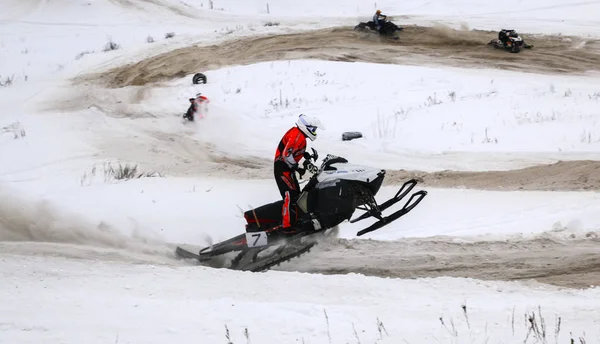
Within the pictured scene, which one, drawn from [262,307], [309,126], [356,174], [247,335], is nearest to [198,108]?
[309,126]

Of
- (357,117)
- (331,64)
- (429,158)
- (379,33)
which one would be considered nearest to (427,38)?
(379,33)

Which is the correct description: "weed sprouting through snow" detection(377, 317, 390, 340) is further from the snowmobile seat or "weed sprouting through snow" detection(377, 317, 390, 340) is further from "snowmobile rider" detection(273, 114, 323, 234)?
the snowmobile seat

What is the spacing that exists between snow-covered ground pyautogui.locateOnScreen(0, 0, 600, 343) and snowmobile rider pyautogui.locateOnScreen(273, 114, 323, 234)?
1.09 metres

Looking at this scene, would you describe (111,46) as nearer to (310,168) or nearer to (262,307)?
(310,168)

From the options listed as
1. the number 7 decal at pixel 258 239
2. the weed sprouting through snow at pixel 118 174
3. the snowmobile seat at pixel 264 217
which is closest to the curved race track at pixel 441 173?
the number 7 decal at pixel 258 239

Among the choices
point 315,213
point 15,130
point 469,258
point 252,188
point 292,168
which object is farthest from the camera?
point 15,130

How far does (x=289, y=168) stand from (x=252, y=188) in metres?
3.24

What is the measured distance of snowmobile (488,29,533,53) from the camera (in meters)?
21.9

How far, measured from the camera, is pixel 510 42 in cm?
2197

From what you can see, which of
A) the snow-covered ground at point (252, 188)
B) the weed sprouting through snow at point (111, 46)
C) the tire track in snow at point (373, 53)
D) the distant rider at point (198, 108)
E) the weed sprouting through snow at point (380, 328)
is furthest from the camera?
the weed sprouting through snow at point (111, 46)

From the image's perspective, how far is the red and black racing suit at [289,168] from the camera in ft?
26.6

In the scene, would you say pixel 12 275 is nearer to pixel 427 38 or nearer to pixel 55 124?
pixel 55 124

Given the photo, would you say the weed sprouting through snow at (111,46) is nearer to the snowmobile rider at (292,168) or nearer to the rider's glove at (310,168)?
the snowmobile rider at (292,168)

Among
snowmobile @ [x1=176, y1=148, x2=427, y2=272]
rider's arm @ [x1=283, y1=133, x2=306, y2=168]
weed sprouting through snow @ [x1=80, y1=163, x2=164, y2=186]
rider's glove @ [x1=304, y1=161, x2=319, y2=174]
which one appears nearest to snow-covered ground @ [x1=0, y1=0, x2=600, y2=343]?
weed sprouting through snow @ [x1=80, y1=163, x2=164, y2=186]
